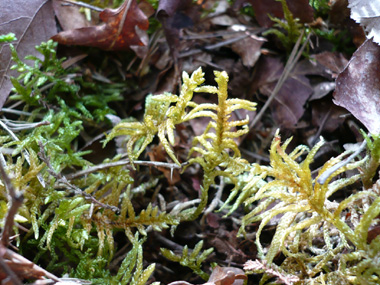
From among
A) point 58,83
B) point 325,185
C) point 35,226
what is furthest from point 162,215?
point 58,83

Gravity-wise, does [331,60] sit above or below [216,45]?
below

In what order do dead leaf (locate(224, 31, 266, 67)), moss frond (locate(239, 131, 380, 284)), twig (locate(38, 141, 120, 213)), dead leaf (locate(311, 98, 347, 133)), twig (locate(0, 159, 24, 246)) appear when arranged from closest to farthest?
twig (locate(0, 159, 24, 246)) → moss frond (locate(239, 131, 380, 284)) → twig (locate(38, 141, 120, 213)) → dead leaf (locate(311, 98, 347, 133)) → dead leaf (locate(224, 31, 266, 67))

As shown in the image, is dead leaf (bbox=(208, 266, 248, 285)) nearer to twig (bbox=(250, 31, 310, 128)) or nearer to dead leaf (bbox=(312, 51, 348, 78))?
twig (bbox=(250, 31, 310, 128))

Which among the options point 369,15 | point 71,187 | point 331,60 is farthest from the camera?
point 331,60

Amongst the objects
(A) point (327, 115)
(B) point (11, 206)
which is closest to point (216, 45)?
(A) point (327, 115)

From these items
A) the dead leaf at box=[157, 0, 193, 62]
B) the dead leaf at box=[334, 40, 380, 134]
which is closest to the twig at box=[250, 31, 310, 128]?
the dead leaf at box=[334, 40, 380, 134]

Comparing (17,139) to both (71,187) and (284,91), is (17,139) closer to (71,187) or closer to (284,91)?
(71,187)

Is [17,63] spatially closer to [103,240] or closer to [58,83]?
[58,83]
